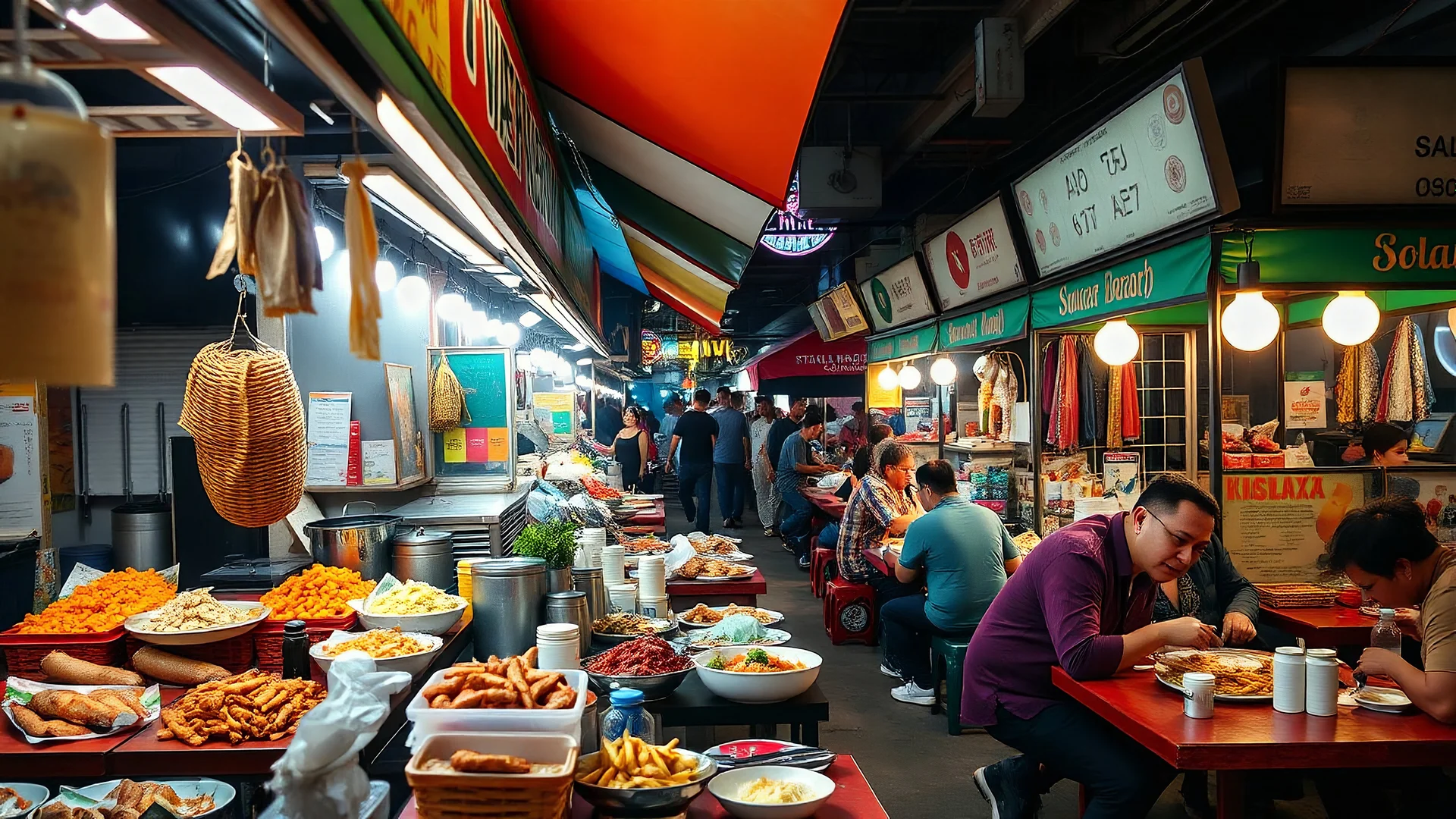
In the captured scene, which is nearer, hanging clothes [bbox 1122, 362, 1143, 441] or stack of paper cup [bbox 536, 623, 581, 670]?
stack of paper cup [bbox 536, 623, 581, 670]

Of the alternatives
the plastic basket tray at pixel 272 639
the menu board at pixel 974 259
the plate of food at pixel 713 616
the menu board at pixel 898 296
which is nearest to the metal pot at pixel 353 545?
the plastic basket tray at pixel 272 639

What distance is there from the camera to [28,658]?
357 cm

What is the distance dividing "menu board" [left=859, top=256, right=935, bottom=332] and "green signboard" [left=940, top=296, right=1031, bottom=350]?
531 mm

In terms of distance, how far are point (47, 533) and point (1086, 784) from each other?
23.7ft

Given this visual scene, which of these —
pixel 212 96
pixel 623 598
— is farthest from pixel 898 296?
pixel 212 96

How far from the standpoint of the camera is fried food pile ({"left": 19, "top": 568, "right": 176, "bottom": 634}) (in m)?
3.64

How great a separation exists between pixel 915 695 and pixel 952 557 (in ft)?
4.40

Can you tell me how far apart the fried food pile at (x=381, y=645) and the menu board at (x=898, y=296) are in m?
8.12

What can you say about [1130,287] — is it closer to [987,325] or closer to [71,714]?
[987,325]

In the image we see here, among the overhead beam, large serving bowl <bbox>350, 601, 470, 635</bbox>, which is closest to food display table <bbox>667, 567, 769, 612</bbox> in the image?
large serving bowl <bbox>350, 601, 470, 635</bbox>

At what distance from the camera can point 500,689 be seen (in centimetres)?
242

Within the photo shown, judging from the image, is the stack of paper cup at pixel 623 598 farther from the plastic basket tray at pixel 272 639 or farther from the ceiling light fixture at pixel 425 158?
the ceiling light fixture at pixel 425 158

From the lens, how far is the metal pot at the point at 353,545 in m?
4.37

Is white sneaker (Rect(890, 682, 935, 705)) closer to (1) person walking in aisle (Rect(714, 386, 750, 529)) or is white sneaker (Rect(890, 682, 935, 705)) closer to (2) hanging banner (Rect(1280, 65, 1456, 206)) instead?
(2) hanging banner (Rect(1280, 65, 1456, 206))
